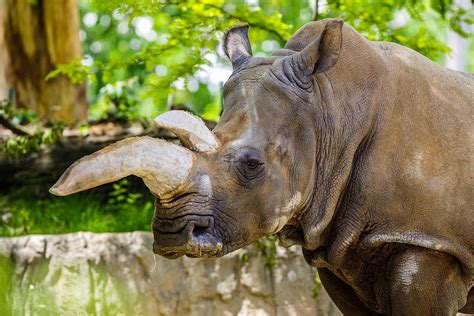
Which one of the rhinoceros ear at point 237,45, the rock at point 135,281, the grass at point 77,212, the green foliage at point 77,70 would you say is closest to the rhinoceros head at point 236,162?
the rhinoceros ear at point 237,45

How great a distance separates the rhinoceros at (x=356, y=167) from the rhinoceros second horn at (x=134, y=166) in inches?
8.8

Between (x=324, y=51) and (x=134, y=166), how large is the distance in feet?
4.44

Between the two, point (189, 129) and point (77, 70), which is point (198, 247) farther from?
point (77, 70)

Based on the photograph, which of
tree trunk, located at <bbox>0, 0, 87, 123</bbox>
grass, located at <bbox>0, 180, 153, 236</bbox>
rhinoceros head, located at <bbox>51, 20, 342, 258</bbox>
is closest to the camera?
rhinoceros head, located at <bbox>51, 20, 342, 258</bbox>

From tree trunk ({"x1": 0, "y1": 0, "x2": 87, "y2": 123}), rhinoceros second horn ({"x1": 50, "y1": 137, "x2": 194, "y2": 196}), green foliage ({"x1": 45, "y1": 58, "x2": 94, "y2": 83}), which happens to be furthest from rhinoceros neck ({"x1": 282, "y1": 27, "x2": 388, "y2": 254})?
tree trunk ({"x1": 0, "y1": 0, "x2": 87, "y2": 123})

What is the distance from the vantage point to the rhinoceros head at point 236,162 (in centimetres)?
505

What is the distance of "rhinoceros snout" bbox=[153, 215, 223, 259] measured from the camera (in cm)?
516

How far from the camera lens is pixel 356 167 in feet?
19.0

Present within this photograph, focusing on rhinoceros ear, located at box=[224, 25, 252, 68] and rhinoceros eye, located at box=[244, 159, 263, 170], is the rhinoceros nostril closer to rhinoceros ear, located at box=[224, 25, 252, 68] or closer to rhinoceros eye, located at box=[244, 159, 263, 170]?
rhinoceros eye, located at box=[244, 159, 263, 170]

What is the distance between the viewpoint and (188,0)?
827cm

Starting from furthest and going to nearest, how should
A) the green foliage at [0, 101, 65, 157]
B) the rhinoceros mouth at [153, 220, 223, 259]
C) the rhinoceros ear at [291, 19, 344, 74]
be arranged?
the green foliage at [0, 101, 65, 157]
the rhinoceros ear at [291, 19, 344, 74]
the rhinoceros mouth at [153, 220, 223, 259]

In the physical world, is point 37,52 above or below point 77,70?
below

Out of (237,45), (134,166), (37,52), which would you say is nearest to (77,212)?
(37,52)

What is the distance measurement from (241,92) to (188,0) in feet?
9.06
